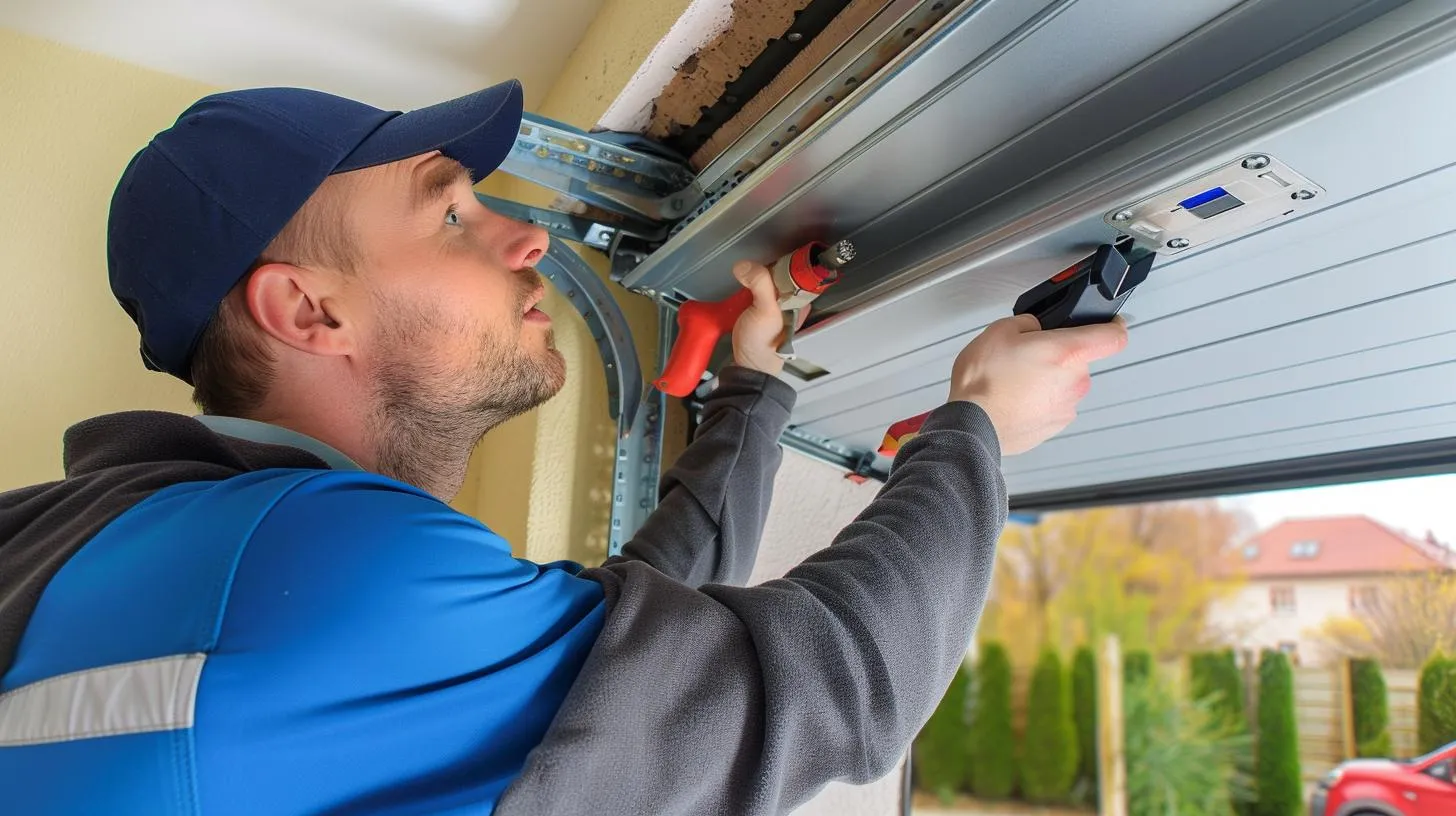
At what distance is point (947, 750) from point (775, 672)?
336 cm

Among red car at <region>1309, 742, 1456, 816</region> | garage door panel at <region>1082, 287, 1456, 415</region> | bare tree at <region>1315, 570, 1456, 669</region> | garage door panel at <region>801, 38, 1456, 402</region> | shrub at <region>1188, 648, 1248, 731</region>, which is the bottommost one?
red car at <region>1309, 742, 1456, 816</region>

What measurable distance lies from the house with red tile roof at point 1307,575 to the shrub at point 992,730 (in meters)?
0.86

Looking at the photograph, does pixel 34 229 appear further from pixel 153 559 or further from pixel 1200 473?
pixel 1200 473

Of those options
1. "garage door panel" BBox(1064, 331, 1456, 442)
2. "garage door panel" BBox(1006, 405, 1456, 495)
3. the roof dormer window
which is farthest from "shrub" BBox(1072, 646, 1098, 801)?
"garage door panel" BBox(1064, 331, 1456, 442)

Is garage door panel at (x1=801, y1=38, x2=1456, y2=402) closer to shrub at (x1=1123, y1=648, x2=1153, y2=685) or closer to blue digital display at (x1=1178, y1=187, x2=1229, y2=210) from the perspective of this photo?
blue digital display at (x1=1178, y1=187, x2=1229, y2=210)

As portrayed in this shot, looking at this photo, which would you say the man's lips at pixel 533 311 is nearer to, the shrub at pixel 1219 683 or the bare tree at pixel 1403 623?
the bare tree at pixel 1403 623

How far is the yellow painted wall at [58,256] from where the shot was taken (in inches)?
52.7

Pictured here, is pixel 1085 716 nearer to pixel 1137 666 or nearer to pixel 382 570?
pixel 1137 666

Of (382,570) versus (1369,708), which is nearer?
(382,570)

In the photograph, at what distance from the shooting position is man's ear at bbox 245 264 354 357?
0.89 metres

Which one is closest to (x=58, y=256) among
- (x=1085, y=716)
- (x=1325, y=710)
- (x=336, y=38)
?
(x=336, y=38)

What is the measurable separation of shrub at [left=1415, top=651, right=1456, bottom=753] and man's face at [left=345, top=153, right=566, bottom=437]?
85.6 inches

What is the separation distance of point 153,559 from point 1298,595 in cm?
323

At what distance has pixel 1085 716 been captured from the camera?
3.46 meters
